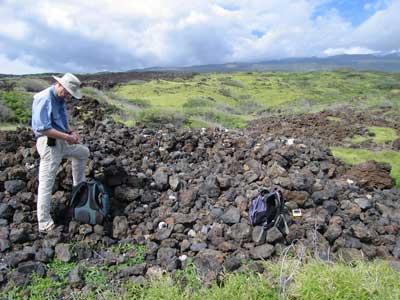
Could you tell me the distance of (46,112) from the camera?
17.8ft

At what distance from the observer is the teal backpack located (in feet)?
19.5

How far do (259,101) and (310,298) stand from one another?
41569 mm

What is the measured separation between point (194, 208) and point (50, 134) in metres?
2.53

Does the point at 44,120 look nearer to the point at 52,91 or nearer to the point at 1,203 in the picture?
the point at 52,91

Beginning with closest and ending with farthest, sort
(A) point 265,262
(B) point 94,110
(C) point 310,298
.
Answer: (C) point 310,298 → (A) point 265,262 → (B) point 94,110

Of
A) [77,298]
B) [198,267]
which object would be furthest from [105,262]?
[198,267]

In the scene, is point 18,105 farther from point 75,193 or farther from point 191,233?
point 191,233

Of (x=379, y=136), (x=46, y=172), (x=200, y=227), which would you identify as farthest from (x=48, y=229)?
(x=379, y=136)

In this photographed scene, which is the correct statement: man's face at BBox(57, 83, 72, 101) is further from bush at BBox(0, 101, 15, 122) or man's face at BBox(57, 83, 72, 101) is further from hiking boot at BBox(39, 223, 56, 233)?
bush at BBox(0, 101, 15, 122)

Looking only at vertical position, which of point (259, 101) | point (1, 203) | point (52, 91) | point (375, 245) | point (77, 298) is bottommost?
point (259, 101)

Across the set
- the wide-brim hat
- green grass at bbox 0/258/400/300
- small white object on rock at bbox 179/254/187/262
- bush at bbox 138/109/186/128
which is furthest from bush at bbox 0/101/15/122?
small white object on rock at bbox 179/254/187/262

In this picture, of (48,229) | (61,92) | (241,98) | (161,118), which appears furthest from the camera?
(241,98)

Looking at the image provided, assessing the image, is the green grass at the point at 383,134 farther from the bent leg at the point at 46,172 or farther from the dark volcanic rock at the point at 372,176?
the bent leg at the point at 46,172

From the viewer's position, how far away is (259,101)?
44781mm
